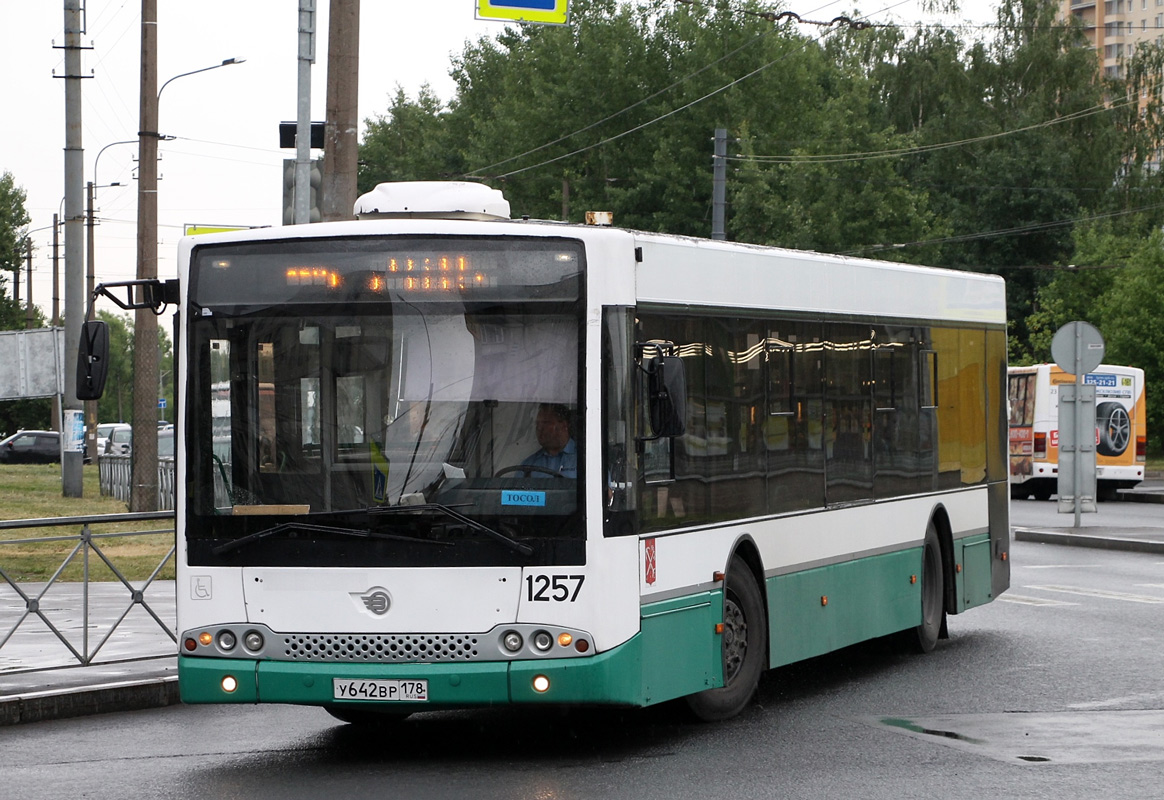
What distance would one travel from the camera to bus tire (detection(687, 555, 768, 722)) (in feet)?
32.5

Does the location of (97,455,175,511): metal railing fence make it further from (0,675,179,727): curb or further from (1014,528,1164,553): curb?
(0,675,179,727): curb

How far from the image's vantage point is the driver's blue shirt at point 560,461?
28.3 ft

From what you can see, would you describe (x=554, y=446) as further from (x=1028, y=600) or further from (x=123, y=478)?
(x=123, y=478)

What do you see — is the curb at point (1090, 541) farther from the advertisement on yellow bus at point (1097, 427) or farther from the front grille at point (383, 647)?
the front grille at point (383, 647)

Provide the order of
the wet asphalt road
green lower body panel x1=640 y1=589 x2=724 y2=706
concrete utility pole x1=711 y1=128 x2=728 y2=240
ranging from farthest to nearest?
concrete utility pole x1=711 y1=128 x2=728 y2=240 < green lower body panel x1=640 y1=589 x2=724 y2=706 < the wet asphalt road

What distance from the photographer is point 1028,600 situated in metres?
17.1

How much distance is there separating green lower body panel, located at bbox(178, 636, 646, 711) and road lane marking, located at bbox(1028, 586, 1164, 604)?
375 inches

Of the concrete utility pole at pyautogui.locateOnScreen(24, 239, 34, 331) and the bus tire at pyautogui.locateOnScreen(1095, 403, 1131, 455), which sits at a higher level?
the concrete utility pole at pyautogui.locateOnScreen(24, 239, 34, 331)

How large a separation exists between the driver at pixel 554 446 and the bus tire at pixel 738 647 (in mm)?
1659

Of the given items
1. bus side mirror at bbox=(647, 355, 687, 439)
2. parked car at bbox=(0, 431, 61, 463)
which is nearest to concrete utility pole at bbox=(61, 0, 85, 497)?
bus side mirror at bbox=(647, 355, 687, 439)

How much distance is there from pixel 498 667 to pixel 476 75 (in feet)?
248

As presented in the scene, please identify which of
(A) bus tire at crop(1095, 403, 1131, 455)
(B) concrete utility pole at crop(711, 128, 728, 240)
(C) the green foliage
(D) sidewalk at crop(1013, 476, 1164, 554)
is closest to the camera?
(D) sidewalk at crop(1013, 476, 1164, 554)

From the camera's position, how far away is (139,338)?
93.6ft

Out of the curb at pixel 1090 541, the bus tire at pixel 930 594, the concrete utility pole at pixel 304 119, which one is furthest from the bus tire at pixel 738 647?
the curb at pixel 1090 541
